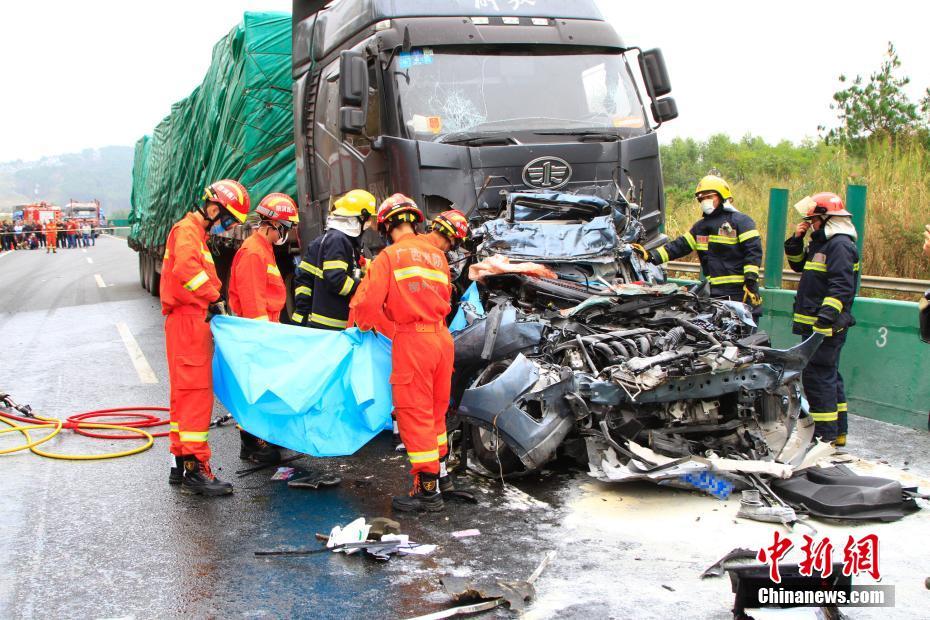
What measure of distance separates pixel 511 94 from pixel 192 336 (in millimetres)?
3532

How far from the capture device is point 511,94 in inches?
294

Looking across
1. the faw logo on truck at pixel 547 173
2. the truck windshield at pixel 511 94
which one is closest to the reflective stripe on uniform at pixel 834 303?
the faw logo on truck at pixel 547 173

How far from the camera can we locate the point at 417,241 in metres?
5.21

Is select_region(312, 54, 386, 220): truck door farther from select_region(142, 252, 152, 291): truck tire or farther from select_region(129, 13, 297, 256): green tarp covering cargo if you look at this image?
select_region(142, 252, 152, 291): truck tire

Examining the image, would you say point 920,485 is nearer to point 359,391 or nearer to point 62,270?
point 359,391

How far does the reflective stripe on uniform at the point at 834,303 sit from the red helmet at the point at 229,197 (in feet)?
13.2

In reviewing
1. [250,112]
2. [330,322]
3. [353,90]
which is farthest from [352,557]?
[250,112]

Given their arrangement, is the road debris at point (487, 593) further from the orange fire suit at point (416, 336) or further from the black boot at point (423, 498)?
the orange fire suit at point (416, 336)

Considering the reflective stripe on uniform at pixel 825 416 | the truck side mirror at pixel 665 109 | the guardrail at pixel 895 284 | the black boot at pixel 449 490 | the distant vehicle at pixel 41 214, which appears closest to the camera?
the black boot at pixel 449 490

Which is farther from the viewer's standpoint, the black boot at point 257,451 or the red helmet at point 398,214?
the black boot at point 257,451

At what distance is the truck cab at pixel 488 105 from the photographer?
279 inches

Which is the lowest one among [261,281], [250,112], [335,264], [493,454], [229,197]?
[493,454]

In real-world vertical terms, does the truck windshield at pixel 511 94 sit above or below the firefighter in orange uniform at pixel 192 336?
above

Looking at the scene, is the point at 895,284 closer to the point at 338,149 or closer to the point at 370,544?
the point at 338,149
